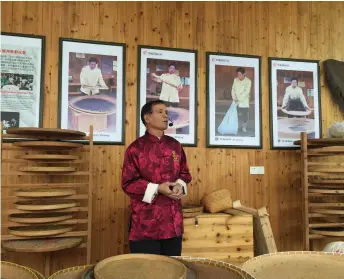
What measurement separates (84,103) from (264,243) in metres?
2.07

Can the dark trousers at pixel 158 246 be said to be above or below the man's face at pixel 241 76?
below

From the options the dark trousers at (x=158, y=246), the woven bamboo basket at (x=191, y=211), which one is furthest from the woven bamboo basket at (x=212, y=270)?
the woven bamboo basket at (x=191, y=211)

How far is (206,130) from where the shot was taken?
324 centimetres

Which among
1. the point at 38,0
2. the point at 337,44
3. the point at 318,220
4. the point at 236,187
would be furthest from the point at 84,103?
the point at 337,44

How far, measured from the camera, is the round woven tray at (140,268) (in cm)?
62

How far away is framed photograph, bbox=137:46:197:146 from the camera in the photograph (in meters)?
3.14

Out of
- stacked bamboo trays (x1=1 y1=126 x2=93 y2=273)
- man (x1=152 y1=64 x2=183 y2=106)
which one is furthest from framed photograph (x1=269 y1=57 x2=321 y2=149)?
stacked bamboo trays (x1=1 y1=126 x2=93 y2=273)

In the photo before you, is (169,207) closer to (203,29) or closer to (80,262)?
(80,262)

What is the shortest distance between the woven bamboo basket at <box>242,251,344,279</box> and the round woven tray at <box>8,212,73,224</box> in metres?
1.92

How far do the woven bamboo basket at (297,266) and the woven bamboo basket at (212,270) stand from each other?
0.08 meters

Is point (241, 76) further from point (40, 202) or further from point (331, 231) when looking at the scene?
point (40, 202)

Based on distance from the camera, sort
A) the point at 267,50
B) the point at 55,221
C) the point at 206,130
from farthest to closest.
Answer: the point at 267,50 < the point at 206,130 < the point at 55,221

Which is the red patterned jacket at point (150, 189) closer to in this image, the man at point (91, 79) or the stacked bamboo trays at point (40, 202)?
the stacked bamboo trays at point (40, 202)

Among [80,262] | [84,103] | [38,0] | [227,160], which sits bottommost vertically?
[80,262]
